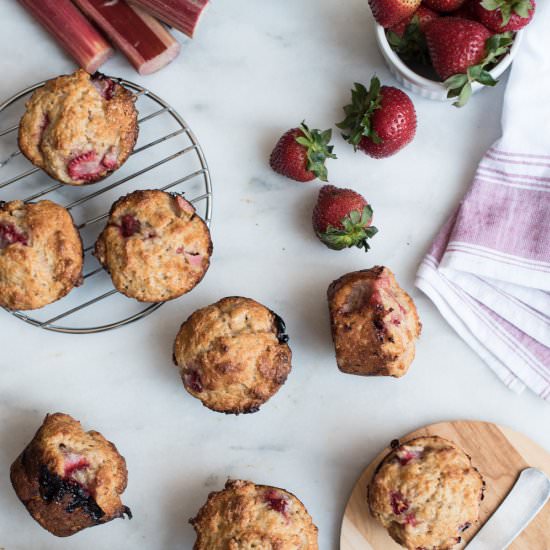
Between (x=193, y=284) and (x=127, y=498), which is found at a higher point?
(x=193, y=284)

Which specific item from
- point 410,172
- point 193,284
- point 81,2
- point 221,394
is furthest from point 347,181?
point 81,2

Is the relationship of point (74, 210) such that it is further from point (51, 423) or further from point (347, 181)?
point (347, 181)

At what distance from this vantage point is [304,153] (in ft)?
10.9

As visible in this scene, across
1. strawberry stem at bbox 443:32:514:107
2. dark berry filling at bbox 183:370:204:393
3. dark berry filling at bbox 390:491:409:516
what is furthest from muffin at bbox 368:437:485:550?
strawberry stem at bbox 443:32:514:107

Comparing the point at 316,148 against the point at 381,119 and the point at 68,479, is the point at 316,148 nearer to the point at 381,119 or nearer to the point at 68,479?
the point at 381,119

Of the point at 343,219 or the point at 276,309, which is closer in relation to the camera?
the point at 343,219

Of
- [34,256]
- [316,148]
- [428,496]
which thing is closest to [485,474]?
[428,496]

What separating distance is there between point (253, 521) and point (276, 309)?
3.05 feet

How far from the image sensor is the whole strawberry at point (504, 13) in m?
3.03

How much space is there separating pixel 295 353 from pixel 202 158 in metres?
0.96

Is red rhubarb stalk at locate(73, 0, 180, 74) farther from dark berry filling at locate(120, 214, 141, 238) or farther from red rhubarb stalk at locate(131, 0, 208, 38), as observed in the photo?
dark berry filling at locate(120, 214, 141, 238)

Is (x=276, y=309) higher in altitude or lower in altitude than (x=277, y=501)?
higher

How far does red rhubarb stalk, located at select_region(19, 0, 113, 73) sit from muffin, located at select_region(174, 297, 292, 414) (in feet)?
4.05

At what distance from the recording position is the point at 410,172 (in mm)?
3525
